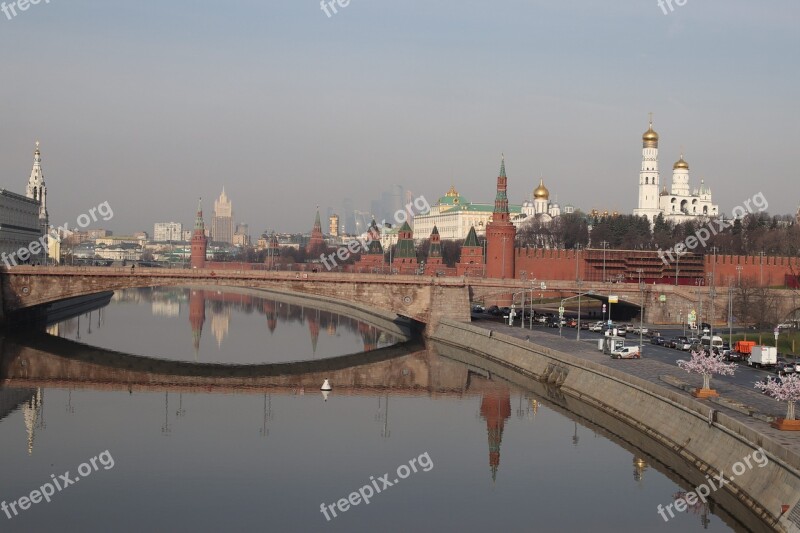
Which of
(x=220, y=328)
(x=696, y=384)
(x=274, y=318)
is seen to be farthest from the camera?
(x=274, y=318)

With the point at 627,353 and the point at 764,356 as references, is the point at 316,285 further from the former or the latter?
the point at 764,356

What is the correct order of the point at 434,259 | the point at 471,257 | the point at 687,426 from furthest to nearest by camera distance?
the point at 434,259
the point at 471,257
the point at 687,426

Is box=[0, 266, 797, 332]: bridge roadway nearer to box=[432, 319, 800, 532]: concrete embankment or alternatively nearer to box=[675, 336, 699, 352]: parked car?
box=[675, 336, 699, 352]: parked car

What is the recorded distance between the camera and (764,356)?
56.4m

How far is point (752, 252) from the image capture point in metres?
138

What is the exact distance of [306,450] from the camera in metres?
42.2

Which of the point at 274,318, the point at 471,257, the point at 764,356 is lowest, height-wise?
the point at 274,318

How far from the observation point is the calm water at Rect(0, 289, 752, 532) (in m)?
33.0

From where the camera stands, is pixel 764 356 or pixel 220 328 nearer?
pixel 764 356

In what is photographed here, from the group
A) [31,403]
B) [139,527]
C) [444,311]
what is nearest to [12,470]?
[139,527]

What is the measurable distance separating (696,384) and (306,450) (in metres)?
17.9

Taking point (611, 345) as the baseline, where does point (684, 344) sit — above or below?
below

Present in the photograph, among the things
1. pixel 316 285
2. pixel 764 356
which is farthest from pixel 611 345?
pixel 316 285

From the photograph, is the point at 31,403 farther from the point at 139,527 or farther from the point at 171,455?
the point at 139,527
